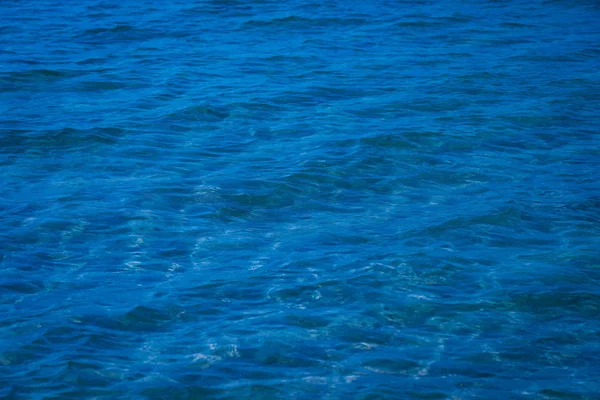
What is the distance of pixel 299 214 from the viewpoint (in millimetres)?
11680

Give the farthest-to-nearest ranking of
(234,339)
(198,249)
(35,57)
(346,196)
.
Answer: (35,57), (346,196), (198,249), (234,339)

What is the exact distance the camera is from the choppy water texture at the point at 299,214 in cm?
821

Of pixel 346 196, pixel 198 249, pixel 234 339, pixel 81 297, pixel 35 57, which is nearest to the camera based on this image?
pixel 234 339

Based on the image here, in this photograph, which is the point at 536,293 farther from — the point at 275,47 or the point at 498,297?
the point at 275,47

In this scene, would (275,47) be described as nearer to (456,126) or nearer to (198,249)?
(456,126)

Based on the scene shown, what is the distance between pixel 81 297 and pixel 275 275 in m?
2.50

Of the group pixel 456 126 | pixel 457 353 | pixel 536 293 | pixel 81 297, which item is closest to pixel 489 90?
pixel 456 126

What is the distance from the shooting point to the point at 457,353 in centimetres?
831

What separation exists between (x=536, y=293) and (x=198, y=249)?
15.2ft

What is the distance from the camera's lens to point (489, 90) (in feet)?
54.7

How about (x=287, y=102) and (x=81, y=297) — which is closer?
(x=81, y=297)

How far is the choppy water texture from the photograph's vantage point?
8.21 meters

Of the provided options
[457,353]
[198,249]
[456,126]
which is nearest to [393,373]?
[457,353]

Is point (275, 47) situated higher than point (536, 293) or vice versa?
point (275, 47)
